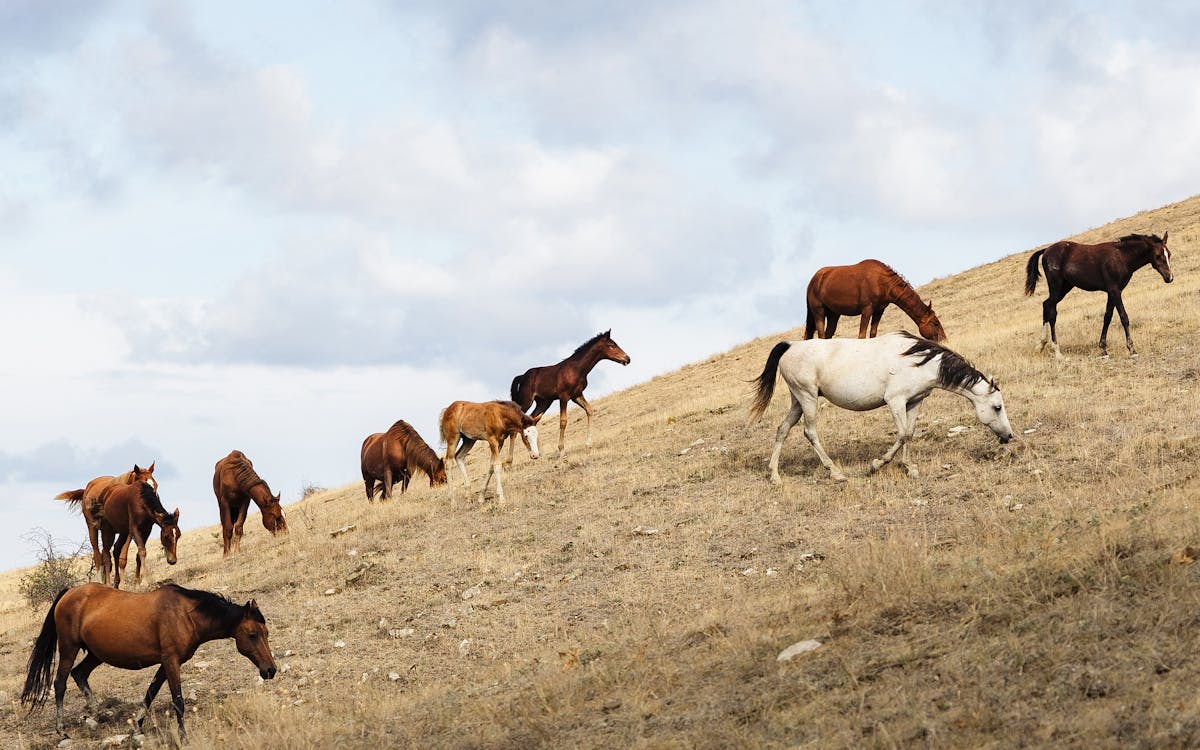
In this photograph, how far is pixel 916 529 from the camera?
499 inches

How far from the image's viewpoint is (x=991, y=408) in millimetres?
15594

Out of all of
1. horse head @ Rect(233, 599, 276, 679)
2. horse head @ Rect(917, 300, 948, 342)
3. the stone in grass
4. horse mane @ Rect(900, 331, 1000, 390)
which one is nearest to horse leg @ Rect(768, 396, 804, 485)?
horse mane @ Rect(900, 331, 1000, 390)

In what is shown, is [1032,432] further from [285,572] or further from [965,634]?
[285,572]

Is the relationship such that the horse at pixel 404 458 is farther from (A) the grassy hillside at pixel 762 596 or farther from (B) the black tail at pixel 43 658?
(B) the black tail at pixel 43 658

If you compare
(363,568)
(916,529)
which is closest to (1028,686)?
(916,529)

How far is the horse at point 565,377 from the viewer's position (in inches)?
971

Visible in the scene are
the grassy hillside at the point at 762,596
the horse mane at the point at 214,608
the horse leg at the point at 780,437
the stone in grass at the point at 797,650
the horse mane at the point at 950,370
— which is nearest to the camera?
the grassy hillside at the point at 762,596

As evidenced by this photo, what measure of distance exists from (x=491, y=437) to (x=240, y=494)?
501cm

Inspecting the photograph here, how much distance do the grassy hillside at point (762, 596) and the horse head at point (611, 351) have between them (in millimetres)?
2809

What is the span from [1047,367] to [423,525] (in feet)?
38.4

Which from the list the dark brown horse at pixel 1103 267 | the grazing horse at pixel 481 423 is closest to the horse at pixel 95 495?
the grazing horse at pixel 481 423

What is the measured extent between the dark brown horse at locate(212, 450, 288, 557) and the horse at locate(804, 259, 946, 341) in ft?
36.0

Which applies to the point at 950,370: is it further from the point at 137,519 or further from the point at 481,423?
the point at 137,519

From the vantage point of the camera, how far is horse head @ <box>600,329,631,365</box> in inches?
983
